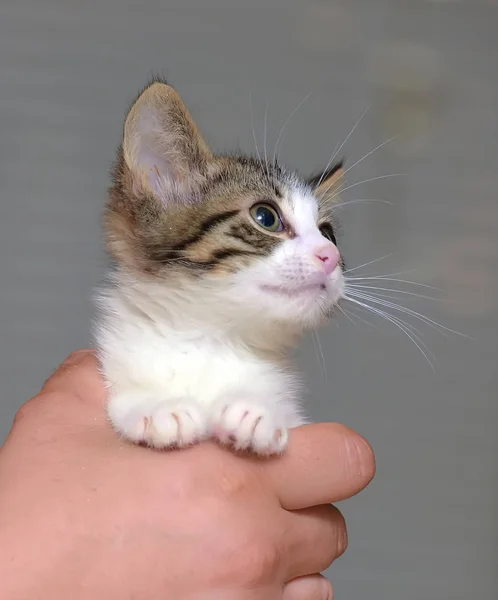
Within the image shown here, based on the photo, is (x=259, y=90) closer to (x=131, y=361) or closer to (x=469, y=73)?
(x=469, y=73)

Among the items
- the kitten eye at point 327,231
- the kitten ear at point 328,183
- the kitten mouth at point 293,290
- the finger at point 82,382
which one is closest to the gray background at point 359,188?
the kitten ear at point 328,183

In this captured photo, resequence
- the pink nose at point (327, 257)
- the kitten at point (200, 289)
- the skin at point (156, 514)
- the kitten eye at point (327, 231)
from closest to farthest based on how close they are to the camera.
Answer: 1. the skin at point (156, 514)
2. the kitten at point (200, 289)
3. the pink nose at point (327, 257)
4. the kitten eye at point (327, 231)

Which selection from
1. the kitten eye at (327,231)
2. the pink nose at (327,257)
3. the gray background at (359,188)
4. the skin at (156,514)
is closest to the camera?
the skin at (156,514)

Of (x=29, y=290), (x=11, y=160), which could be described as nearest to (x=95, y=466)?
(x=29, y=290)

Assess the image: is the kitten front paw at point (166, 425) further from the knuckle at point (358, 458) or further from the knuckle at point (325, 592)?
the knuckle at point (325, 592)

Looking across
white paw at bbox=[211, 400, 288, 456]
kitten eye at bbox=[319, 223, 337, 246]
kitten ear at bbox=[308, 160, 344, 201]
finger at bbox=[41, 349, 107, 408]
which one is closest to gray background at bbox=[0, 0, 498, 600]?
kitten ear at bbox=[308, 160, 344, 201]

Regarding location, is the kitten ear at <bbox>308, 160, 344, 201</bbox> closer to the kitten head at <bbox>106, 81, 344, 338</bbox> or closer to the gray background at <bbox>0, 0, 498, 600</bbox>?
the kitten head at <bbox>106, 81, 344, 338</bbox>
